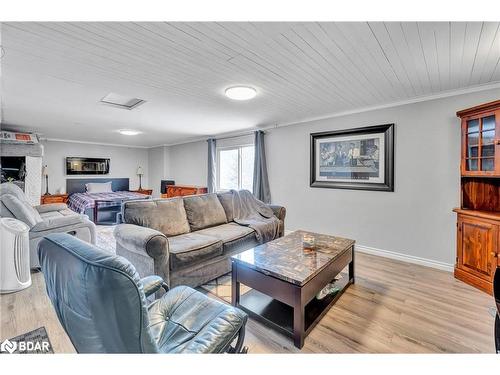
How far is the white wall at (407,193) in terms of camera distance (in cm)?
280

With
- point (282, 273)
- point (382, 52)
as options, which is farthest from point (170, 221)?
point (382, 52)

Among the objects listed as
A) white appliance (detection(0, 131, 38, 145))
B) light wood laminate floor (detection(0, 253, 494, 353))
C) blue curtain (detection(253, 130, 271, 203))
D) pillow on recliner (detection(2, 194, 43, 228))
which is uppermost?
white appliance (detection(0, 131, 38, 145))

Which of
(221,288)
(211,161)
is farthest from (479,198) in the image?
(211,161)

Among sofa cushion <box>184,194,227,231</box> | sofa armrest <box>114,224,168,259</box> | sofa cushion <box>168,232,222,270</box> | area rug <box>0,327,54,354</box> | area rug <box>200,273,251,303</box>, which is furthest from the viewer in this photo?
sofa cushion <box>184,194,227,231</box>

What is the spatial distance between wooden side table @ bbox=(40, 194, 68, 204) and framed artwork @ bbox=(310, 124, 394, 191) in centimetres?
653

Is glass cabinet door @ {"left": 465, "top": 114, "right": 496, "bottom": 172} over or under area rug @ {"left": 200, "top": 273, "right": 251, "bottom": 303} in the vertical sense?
over

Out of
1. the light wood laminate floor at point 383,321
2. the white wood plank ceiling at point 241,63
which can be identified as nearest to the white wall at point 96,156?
the white wood plank ceiling at point 241,63

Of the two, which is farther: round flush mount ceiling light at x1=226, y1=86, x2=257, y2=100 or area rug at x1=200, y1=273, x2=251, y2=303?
round flush mount ceiling light at x1=226, y1=86, x2=257, y2=100

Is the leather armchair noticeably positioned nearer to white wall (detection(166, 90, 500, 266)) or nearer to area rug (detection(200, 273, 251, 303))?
area rug (detection(200, 273, 251, 303))

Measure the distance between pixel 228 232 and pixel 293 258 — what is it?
1.08 m

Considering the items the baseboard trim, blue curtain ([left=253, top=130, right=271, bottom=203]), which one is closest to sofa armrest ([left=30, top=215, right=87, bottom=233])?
blue curtain ([left=253, top=130, right=271, bottom=203])

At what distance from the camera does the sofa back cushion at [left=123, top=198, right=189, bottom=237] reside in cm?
255

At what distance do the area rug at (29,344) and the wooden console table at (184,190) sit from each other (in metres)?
4.44
